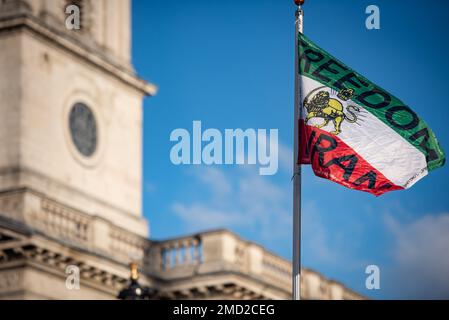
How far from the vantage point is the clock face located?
50469 millimetres

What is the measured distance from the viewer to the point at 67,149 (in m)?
49.6

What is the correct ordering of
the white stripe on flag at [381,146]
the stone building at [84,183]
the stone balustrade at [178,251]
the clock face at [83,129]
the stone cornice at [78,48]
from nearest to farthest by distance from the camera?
the white stripe on flag at [381,146], the stone building at [84,183], the stone balustrade at [178,251], the stone cornice at [78,48], the clock face at [83,129]

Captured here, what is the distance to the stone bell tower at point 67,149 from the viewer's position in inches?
1657

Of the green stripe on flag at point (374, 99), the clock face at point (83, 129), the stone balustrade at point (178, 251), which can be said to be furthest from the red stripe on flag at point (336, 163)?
the clock face at point (83, 129)

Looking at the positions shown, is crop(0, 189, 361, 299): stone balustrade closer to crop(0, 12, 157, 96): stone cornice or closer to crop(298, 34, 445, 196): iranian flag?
crop(0, 12, 157, 96): stone cornice

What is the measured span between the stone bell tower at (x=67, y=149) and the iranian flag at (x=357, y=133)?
19.9 meters

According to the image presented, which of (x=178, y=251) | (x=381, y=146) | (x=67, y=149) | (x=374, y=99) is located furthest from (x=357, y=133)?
(x=67, y=149)

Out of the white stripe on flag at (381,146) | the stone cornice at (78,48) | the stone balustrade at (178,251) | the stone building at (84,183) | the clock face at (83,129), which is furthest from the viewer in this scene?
the clock face at (83,129)

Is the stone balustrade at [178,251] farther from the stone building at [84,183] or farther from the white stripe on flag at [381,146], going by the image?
the white stripe on flag at [381,146]

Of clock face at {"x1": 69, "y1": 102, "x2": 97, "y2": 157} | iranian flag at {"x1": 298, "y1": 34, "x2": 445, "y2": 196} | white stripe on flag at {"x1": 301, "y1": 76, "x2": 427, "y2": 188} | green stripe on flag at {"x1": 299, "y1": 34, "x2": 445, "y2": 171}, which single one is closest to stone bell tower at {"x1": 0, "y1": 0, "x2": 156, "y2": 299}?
clock face at {"x1": 69, "y1": 102, "x2": 97, "y2": 157}

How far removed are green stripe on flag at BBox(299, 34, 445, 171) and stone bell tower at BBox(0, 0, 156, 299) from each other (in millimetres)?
19712

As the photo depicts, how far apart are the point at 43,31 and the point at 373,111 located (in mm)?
27770

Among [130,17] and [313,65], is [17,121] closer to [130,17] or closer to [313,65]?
[130,17]
